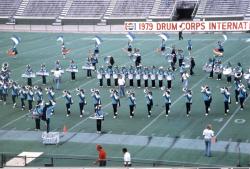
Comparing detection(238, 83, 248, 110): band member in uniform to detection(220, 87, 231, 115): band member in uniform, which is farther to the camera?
detection(238, 83, 248, 110): band member in uniform

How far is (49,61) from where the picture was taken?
35531mm

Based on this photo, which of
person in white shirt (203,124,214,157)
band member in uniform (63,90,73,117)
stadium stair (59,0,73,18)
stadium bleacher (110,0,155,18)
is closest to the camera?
person in white shirt (203,124,214,157)

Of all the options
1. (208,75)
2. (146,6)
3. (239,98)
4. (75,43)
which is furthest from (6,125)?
(146,6)

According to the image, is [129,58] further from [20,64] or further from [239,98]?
[239,98]

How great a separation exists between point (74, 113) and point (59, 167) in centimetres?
779

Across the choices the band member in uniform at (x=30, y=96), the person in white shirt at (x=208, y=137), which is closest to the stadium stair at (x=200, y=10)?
the band member in uniform at (x=30, y=96)

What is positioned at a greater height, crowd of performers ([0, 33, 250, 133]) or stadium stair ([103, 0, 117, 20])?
stadium stair ([103, 0, 117, 20])

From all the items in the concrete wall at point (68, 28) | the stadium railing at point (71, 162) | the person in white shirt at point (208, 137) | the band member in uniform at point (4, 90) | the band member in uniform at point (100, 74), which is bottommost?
the stadium railing at point (71, 162)

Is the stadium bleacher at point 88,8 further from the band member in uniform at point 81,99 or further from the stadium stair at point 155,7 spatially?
the band member in uniform at point 81,99

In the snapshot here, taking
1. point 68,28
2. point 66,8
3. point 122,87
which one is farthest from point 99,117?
point 66,8

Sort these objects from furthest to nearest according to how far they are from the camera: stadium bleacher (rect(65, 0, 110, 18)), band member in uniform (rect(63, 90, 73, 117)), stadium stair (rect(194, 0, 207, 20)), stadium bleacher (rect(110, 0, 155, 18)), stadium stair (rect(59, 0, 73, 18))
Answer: stadium stair (rect(59, 0, 73, 18))
stadium bleacher (rect(65, 0, 110, 18))
stadium bleacher (rect(110, 0, 155, 18))
stadium stair (rect(194, 0, 207, 20))
band member in uniform (rect(63, 90, 73, 117))

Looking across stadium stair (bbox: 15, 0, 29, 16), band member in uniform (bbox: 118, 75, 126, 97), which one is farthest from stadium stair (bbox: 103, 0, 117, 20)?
band member in uniform (bbox: 118, 75, 126, 97)

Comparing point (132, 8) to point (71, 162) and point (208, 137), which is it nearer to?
point (208, 137)

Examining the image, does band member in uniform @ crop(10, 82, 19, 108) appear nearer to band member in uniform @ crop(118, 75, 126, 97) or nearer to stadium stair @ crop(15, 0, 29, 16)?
band member in uniform @ crop(118, 75, 126, 97)
